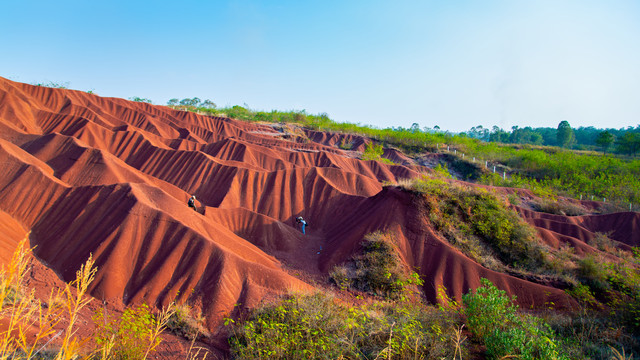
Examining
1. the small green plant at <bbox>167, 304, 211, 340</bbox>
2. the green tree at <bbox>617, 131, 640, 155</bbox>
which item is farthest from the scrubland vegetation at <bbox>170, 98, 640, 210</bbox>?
the small green plant at <bbox>167, 304, 211, 340</bbox>

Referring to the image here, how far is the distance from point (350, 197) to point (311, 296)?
1035 centimetres

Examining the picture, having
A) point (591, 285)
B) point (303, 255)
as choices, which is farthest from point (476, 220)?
point (303, 255)

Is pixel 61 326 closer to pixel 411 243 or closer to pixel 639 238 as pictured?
pixel 411 243

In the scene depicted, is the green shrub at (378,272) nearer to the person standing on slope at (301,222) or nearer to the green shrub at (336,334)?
the green shrub at (336,334)

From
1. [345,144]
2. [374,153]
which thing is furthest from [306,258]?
[345,144]

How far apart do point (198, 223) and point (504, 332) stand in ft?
34.1

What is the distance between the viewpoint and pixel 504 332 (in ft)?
19.4

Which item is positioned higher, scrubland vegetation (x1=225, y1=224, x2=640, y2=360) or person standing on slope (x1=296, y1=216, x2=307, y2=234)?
scrubland vegetation (x1=225, y1=224, x2=640, y2=360)

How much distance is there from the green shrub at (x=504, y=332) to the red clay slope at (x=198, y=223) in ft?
13.0

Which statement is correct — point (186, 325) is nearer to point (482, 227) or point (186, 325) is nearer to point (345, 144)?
point (482, 227)

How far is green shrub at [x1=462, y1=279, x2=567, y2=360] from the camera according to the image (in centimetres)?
549

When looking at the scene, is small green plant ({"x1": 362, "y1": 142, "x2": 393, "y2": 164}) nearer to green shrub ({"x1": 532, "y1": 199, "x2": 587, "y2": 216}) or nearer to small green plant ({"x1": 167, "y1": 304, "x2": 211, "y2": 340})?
green shrub ({"x1": 532, "y1": 199, "x2": 587, "y2": 216})

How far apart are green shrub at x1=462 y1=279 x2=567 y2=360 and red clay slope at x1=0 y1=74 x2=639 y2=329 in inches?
156

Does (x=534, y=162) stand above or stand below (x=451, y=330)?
above
